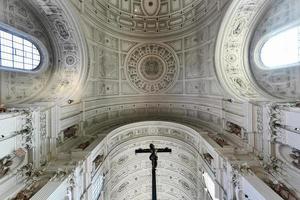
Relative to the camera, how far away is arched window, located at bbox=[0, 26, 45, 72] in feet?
34.3

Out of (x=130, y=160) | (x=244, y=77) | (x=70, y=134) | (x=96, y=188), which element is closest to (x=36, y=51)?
(x=70, y=134)

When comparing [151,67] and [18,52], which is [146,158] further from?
[18,52]

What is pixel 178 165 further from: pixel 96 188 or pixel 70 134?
pixel 70 134

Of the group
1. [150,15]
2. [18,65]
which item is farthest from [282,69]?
[18,65]

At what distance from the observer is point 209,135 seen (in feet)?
43.8

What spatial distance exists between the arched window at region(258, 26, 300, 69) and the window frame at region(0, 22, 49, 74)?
14279 mm

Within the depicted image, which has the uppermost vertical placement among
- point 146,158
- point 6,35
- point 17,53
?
point 6,35

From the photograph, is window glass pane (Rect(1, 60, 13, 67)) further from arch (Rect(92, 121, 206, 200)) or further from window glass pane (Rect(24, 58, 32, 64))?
arch (Rect(92, 121, 206, 200))

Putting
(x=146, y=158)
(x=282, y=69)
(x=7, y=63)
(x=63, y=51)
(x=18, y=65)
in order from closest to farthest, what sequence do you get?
(x=7, y=63), (x=282, y=69), (x=18, y=65), (x=63, y=51), (x=146, y=158)

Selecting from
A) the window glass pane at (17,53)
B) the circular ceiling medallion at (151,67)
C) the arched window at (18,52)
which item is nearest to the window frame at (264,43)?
the circular ceiling medallion at (151,67)

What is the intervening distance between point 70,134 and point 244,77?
12126 millimetres

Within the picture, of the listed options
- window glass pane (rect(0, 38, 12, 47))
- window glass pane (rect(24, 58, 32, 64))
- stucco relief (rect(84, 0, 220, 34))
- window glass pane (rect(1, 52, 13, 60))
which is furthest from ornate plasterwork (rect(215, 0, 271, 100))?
window glass pane (rect(1, 52, 13, 60))

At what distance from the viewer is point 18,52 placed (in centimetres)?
1153

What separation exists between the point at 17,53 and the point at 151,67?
35.1 feet
